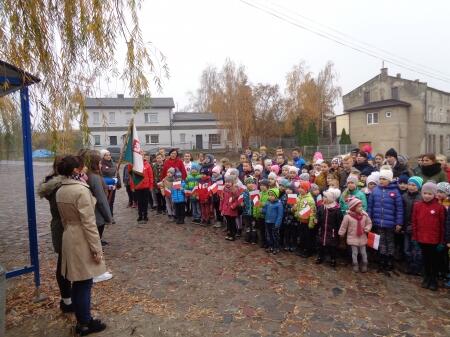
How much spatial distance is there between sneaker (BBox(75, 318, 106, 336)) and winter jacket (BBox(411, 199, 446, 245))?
4.82 metres

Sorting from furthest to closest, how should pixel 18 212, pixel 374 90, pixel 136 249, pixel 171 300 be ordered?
pixel 374 90, pixel 18 212, pixel 136 249, pixel 171 300

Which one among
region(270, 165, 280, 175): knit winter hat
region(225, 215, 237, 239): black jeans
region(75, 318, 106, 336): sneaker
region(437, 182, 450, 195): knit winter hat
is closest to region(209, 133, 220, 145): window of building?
region(270, 165, 280, 175): knit winter hat

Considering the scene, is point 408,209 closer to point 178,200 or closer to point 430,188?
point 430,188

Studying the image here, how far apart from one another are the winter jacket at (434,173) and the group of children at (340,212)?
17.9 inches

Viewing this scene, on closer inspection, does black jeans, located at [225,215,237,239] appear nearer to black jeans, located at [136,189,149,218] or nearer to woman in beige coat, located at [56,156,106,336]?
black jeans, located at [136,189,149,218]

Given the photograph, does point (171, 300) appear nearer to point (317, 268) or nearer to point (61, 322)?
point (61, 322)

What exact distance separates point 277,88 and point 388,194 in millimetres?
42418

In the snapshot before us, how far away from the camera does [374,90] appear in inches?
1785

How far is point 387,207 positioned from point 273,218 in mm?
2142

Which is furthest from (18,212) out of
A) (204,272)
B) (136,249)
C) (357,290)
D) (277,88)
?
(277,88)

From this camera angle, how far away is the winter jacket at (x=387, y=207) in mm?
5852

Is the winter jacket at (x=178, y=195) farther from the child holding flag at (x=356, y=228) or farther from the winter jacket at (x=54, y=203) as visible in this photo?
the winter jacket at (x=54, y=203)

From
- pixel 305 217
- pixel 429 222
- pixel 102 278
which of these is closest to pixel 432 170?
pixel 429 222

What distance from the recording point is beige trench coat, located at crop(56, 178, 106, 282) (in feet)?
12.1
